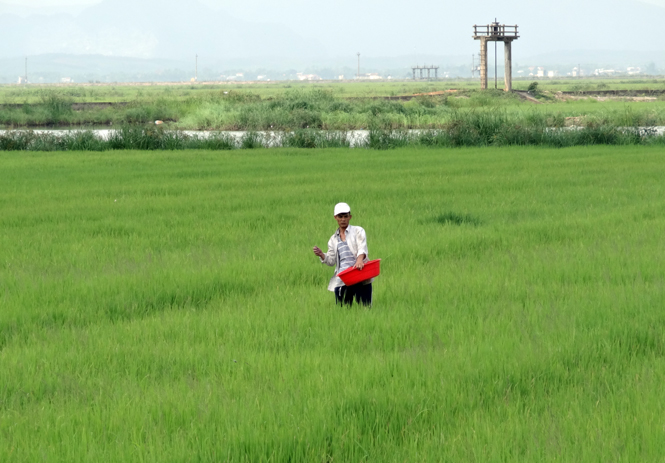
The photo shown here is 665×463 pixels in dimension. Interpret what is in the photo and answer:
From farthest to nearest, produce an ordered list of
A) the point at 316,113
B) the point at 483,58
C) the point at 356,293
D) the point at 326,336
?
the point at 483,58 → the point at 316,113 → the point at 356,293 → the point at 326,336

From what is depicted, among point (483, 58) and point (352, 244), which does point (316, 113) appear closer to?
point (483, 58)

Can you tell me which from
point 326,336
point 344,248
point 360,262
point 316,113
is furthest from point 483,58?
point 326,336

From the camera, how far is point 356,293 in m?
6.80

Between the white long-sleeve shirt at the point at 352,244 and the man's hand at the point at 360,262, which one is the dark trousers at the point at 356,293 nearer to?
the white long-sleeve shirt at the point at 352,244

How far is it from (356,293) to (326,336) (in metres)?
1.01

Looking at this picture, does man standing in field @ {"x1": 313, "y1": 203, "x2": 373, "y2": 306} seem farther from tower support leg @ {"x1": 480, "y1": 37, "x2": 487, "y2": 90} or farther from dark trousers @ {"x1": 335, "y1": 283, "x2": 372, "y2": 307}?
tower support leg @ {"x1": 480, "y1": 37, "x2": 487, "y2": 90}

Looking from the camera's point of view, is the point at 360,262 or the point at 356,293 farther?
the point at 356,293

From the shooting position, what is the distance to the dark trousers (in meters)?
6.66

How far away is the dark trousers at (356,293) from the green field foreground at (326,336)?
0.14 metres

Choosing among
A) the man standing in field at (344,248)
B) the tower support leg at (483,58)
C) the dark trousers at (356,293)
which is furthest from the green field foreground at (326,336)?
the tower support leg at (483,58)

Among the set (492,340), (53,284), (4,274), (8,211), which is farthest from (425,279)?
(8,211)

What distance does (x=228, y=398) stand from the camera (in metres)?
4.55

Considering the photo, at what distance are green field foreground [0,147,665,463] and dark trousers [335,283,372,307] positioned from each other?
5.4 inches

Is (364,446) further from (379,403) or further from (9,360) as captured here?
(9,360)
